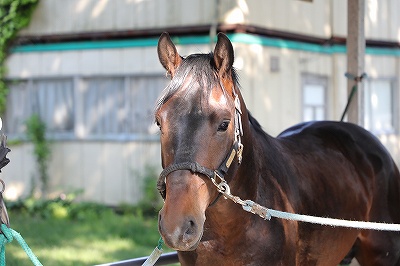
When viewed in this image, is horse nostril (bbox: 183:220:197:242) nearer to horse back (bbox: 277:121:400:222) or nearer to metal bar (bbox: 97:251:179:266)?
metal bar (bbox: 97:251:179:266)

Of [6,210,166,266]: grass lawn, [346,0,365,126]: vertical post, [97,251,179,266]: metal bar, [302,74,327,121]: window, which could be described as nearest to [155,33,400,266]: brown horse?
[97,251,179,266]: metal bar

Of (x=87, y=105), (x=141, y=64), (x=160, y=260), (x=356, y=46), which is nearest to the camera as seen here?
(x=160, y=260)

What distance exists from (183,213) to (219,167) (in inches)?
14.4

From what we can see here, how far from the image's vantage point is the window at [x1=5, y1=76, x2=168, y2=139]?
1117cm

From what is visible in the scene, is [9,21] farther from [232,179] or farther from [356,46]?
[232,179]

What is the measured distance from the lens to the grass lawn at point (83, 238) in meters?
7.68

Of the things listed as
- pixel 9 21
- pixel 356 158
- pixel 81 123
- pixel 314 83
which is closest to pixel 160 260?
pixel 356 158

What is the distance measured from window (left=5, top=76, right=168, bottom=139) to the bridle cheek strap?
7.88 meters

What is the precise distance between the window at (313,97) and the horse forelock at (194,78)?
350 inches

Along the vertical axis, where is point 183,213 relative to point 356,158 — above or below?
above

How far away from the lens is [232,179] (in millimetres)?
3189

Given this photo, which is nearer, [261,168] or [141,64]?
[261,168]

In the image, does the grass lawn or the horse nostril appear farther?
the grass lawn

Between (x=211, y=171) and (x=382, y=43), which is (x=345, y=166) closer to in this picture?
(x=211, y=171)
